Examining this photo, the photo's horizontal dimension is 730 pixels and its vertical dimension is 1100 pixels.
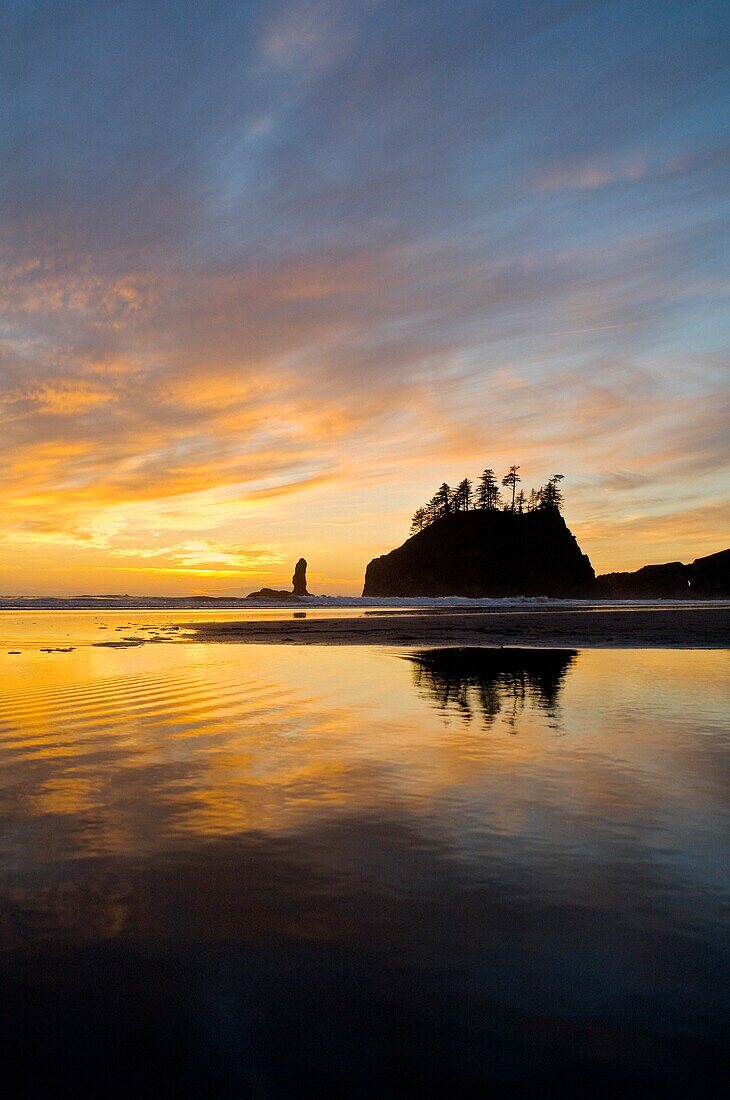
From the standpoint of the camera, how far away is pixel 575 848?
512 centimetres

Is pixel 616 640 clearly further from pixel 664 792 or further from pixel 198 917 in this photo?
pixel 198 917

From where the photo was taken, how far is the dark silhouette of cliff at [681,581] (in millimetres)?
146000

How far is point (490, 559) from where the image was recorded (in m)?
123

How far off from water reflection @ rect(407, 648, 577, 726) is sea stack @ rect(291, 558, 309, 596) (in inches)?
4035

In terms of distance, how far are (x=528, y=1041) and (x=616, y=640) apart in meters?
25.6

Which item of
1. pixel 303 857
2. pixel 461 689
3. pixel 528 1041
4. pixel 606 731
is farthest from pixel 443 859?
pixel 461 689

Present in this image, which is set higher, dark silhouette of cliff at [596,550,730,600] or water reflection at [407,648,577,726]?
dark silhouette of cliff at [596,550,730,600]

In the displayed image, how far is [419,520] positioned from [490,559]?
2409 cm

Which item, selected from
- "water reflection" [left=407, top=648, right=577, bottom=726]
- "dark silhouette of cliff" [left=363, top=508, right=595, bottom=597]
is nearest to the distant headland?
"dark silhouette of cliff" [left=363, top=508, right=595, bottom=597]

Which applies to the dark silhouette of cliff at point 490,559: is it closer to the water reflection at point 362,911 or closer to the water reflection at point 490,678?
the water reflection at point 490,678

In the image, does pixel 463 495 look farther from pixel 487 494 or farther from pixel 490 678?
pixel 490 678

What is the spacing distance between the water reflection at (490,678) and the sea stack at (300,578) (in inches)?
4035

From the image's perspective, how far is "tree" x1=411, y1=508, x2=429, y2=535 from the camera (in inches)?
5531

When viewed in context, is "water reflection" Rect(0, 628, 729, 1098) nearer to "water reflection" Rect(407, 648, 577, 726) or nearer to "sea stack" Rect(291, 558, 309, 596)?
"water reflection" Rect(407, 648, 577, 726)
